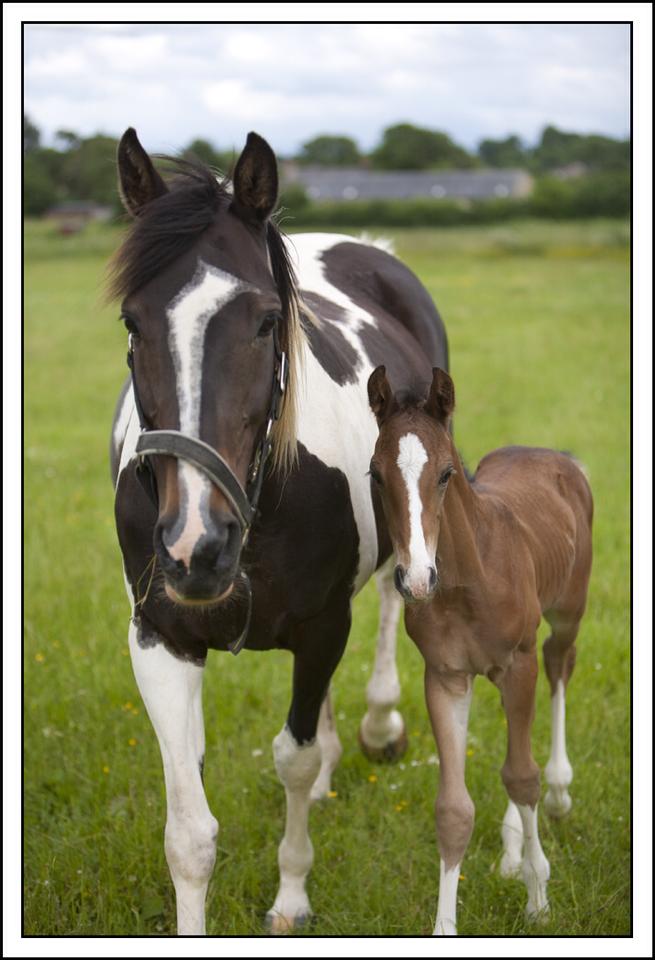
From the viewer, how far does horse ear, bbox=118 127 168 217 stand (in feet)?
8.05

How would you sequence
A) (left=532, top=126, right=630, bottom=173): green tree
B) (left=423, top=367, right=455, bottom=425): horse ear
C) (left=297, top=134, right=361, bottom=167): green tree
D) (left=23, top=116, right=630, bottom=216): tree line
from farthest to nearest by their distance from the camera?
(left=297, top=134, right=361, bottom=167): green tree < (left=532, top=126, right=630, bottom=173): green tree < (left=23, top=116, right=630, bottom=216): tree line < (left=423, top=367, right=455, bottom=425): horse ear

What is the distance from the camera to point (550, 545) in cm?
348

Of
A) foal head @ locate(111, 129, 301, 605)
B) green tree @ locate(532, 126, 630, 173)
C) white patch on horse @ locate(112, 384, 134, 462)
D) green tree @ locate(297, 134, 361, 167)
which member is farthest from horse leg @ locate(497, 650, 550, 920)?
green tree @ locate(297, 134, 361, 167)

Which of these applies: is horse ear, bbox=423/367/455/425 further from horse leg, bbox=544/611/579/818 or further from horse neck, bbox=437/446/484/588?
horse leg, bbox=544/611/579/818

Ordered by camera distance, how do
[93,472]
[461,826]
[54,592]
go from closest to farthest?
[461,826], [54,592], [93,472]

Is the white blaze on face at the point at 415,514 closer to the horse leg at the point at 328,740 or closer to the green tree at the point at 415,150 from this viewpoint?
the horse leg at the point at 328,740

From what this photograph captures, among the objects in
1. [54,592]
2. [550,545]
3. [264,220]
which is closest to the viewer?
[264,220]

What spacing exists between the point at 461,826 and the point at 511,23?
8.82 ft

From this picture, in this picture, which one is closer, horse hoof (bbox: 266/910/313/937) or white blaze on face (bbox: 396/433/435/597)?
white blaze on face (bbox: 396/433/435/597)

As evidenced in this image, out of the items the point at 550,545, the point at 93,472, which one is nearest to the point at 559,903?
the point at 550,545

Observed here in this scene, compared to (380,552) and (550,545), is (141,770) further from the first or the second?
(550,545)

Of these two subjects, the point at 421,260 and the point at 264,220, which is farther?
the point at 421,260

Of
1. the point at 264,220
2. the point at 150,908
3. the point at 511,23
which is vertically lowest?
the point at 150,908

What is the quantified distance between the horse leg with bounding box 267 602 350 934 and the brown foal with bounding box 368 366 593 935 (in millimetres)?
291
